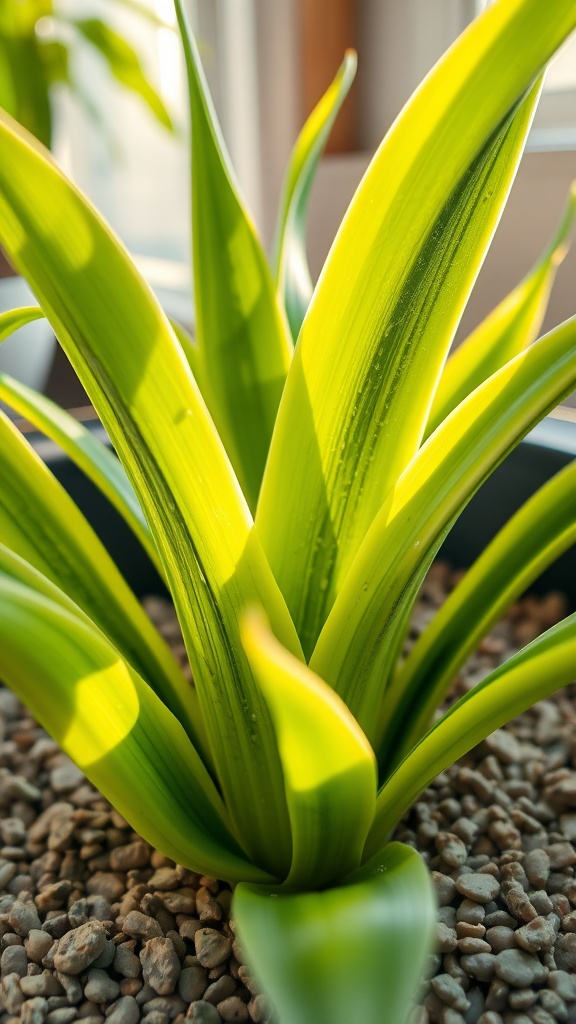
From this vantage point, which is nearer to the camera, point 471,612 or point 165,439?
point 165,439

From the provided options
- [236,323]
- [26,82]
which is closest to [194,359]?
[236,323]

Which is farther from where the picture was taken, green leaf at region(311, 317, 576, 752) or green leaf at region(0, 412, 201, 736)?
green leaf at region(0, 412, 201, 736)

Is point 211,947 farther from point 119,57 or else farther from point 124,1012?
point 119,57

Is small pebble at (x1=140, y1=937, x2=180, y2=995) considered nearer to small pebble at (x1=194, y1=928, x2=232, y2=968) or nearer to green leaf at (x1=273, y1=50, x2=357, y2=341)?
small pebble at (x1=194, y1=928, x2=232, y2=968)

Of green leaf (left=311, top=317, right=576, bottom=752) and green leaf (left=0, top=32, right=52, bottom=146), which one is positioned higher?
green leaf (left=0, top=32, right=52, bottom=146)

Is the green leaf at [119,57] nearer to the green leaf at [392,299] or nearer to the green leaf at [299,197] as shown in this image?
the green leaf at [299,197]

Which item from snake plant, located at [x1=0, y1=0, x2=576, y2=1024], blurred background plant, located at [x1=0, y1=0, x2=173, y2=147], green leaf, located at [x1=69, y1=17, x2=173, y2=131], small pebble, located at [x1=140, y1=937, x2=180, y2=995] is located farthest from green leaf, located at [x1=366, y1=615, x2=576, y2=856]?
green leaf, located at [x1=69, y1=17, x2=173, y2=131]
